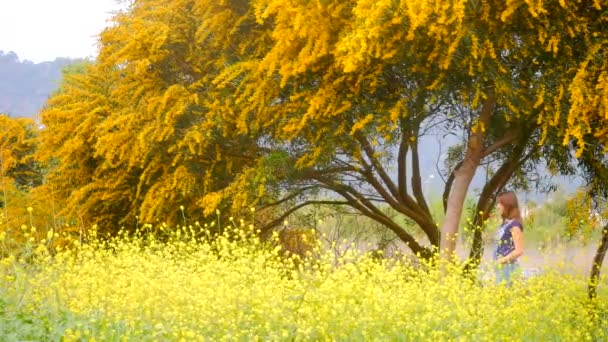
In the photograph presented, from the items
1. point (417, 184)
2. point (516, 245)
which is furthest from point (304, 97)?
point (417, 184)

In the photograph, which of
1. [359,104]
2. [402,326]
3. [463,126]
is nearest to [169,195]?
[359,104]

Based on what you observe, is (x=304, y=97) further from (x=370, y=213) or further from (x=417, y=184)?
(x=417, y=184)

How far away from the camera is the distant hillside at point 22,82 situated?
97.1m

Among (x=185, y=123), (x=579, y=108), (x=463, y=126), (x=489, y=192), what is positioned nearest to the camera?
(x=579, y=108)

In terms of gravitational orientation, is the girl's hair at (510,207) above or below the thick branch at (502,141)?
below

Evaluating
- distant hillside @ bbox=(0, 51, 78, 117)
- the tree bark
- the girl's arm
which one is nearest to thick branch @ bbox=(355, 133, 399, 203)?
the tree bark

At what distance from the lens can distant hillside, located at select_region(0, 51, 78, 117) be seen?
97062 mm

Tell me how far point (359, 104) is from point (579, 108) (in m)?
2.61

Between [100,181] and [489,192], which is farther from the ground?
[489,192]

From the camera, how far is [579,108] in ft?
29.7

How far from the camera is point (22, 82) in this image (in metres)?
101

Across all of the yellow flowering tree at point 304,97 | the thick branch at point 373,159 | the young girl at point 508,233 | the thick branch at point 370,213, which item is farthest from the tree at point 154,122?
the young girl at point 508,233

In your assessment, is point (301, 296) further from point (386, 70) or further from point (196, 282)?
point (386, 70)

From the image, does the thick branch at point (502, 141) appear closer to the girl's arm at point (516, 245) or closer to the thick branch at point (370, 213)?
the thick branch at point (370, 213)
